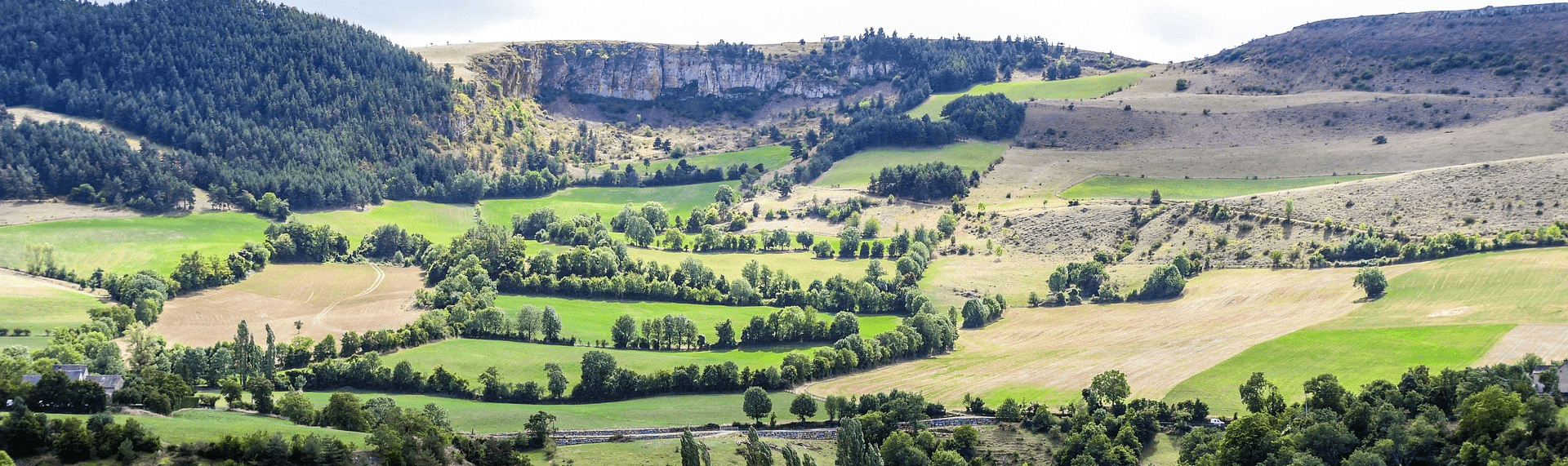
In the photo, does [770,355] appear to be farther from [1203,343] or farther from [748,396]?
[1203,343]

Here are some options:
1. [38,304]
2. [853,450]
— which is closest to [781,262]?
[38,304]

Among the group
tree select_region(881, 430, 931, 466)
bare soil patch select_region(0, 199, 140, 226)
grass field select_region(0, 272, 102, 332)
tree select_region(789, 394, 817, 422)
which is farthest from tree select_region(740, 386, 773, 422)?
bare soil patch select_region(0, 199, 140, 226)

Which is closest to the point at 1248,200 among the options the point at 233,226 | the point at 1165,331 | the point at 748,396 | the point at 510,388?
the point at 1165,331

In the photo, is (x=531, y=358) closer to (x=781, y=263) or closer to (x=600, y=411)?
(x=600, y=411)

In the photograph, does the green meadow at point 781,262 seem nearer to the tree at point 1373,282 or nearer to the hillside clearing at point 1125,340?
the hillside clearing at point 1125,340

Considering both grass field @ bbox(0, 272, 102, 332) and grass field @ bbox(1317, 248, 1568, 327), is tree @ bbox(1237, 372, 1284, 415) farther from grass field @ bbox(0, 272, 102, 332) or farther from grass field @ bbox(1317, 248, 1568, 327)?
grass field @ bbox(0, 272, 102, 332)

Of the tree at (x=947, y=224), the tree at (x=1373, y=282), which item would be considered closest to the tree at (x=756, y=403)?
the tree at (x=1373, y=282)
